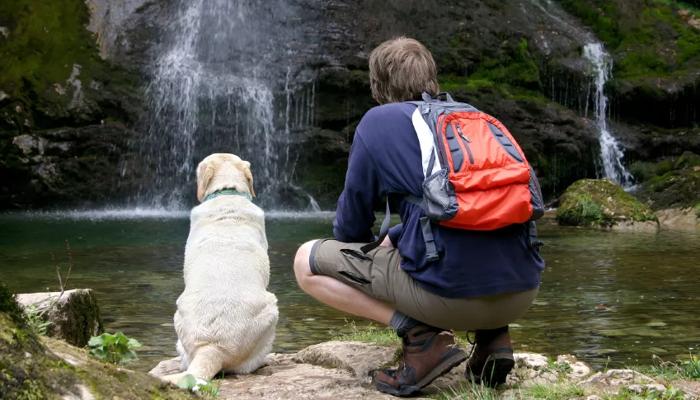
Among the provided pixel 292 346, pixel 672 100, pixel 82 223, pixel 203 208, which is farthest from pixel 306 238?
pixel 672 100

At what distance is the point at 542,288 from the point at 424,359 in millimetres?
5078

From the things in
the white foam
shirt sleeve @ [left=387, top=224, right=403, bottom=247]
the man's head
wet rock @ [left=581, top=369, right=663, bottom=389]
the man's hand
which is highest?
the man's head

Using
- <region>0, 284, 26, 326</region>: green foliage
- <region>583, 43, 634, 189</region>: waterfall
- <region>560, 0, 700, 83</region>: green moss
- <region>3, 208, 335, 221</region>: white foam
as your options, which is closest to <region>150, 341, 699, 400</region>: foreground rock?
<region>0, 284, 26, 326</region>: green foliage

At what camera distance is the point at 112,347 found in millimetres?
3408

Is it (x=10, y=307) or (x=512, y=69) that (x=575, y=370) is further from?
(x=512, y=69)

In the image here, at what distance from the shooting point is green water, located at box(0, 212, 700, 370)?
6191mm

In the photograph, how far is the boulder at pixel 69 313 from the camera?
4.58 m

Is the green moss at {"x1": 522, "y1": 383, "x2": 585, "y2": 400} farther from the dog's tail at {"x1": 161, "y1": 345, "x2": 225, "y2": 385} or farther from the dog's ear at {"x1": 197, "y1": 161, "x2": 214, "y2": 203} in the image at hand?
the dog's ear at {"x1": 197, "y1": 161, "x2": 214, "y2": 203}

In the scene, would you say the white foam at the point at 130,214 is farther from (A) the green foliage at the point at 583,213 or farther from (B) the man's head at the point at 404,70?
(B) the man's head at the point at 404,70

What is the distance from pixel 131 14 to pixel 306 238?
8.93m

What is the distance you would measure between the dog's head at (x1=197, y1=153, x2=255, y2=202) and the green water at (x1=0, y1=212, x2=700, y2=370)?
123cm

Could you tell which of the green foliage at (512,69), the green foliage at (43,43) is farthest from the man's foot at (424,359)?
the green foliage at (512,69)

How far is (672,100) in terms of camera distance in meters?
19.7

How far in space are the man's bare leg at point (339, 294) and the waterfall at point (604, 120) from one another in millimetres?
16476
